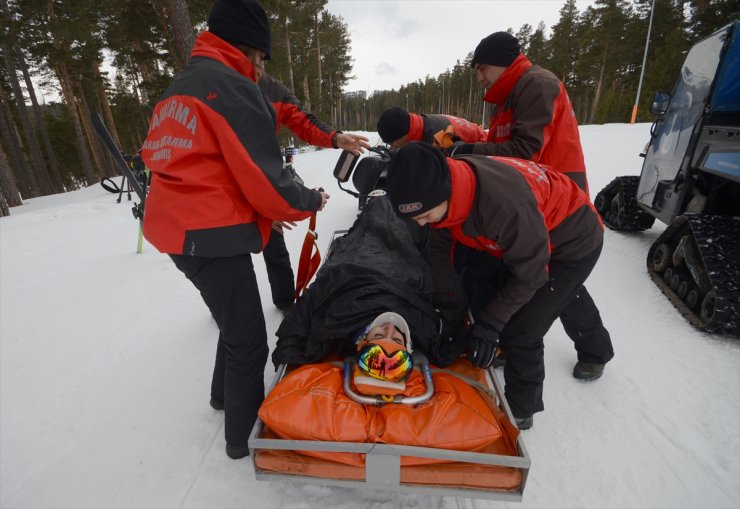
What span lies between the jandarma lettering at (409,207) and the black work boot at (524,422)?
1391 mm

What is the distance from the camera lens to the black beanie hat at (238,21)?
1.55m

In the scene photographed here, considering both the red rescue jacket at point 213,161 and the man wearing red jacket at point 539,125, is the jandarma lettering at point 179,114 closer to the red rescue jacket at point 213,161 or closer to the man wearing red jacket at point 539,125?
the red rescue jacket at point 213,161

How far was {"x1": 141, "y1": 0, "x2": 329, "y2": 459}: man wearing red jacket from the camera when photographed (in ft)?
4.79

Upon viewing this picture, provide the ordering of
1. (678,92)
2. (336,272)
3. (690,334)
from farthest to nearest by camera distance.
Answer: (678,92)
(690,334)
(336,272)

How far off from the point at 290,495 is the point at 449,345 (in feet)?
3.63

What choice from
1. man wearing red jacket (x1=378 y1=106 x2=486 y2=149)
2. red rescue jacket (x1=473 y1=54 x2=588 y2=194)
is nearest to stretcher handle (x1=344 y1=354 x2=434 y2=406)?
red rescue jacket (x1=473 y1=54 x2=588 y2=194)

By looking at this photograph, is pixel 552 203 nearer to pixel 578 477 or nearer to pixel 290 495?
pixel 578 477

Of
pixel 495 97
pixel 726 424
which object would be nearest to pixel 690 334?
pixel 726 424

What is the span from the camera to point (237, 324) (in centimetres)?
174

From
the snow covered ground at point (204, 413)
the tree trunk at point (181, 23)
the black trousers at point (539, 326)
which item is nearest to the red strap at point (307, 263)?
the snow covered ground at point (204, 413)

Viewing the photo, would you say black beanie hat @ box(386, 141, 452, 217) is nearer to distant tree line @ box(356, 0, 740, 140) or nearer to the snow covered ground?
the snow covered ground

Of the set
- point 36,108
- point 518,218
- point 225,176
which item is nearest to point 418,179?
point 518,218

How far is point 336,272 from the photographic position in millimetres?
2414

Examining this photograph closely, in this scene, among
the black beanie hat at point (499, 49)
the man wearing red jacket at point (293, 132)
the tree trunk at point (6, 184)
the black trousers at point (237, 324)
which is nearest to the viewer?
the black trousers at point (237, 324)
